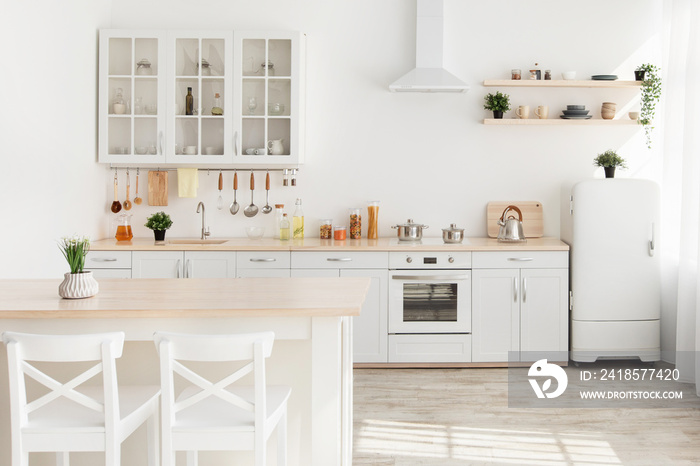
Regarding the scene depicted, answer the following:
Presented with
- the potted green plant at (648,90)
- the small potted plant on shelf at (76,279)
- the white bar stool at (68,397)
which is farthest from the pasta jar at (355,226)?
the white bar stool at (68,397)

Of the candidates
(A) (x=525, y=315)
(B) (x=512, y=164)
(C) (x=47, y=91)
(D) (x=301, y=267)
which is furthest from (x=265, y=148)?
(A) (x=525, y=315)

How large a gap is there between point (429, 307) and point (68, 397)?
295 cm

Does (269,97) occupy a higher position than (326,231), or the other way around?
(269,97)

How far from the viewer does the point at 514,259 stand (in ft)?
15.1

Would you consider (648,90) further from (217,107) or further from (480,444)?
(217,107)

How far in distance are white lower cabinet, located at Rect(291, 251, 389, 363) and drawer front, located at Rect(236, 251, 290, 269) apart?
2.7 inches

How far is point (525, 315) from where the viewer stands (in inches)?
183

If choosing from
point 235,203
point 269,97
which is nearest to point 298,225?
point 235,203

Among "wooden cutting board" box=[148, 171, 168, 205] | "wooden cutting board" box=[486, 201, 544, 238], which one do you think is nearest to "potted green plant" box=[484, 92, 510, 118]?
"wooden cutting board" box=[486, 201, 544, 238]

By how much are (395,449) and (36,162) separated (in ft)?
8.89

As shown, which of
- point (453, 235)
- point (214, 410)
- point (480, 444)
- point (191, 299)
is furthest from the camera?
point (453, 235)

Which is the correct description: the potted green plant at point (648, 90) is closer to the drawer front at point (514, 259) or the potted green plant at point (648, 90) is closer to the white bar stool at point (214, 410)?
the drawer front at point (514, 259)

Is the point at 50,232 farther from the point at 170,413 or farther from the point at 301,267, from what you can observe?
the point at 170,413

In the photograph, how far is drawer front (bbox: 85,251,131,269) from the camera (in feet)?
15.1
